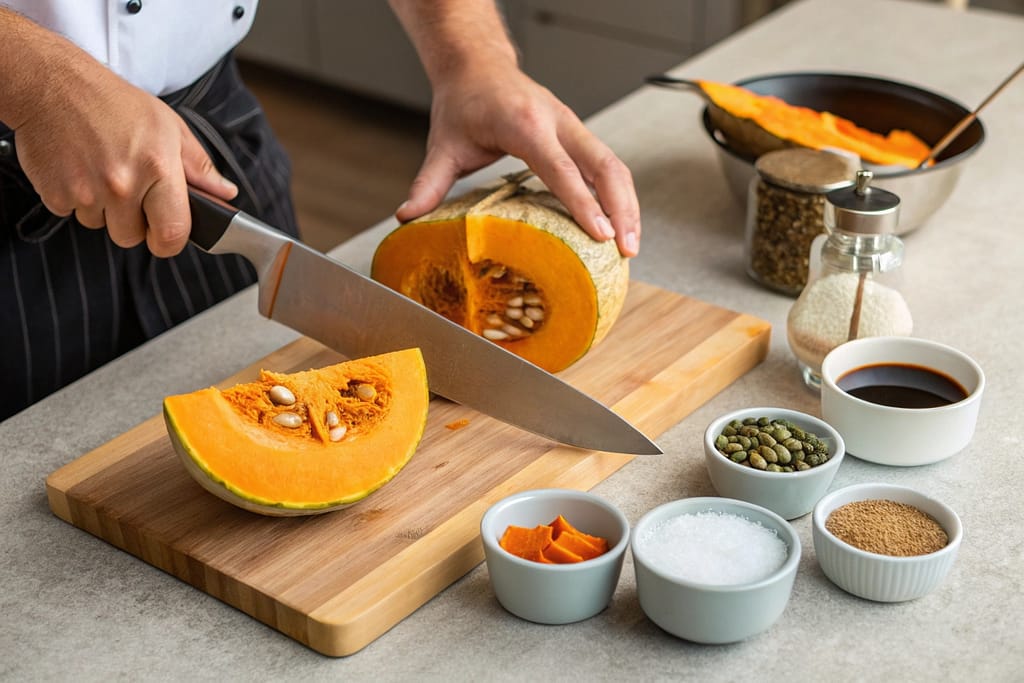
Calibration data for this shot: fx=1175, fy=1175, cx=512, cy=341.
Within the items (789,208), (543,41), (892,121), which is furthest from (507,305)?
(543,41)

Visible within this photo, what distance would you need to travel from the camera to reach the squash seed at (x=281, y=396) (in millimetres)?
1143

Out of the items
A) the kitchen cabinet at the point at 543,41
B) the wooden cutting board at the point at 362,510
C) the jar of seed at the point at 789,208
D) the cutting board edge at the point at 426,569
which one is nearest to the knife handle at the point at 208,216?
the wooden cutting board at the point at 362,510

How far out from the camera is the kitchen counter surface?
39.3 inches

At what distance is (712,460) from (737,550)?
0.52ft

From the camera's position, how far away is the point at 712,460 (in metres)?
1.14

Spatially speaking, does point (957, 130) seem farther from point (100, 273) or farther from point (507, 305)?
point (100, 273)

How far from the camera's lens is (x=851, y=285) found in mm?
1326

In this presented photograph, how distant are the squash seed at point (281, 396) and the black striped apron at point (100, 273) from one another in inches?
21.8

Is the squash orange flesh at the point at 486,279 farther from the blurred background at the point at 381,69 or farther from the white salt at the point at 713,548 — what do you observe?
the blurred background at the point at 381,69

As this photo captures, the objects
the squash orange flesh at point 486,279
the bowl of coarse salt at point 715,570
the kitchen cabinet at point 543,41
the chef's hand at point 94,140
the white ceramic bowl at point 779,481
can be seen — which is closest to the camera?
the bowl of coarse salt at point 715,570

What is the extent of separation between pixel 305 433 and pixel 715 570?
0.40 meters

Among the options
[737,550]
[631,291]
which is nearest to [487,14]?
[631,291]

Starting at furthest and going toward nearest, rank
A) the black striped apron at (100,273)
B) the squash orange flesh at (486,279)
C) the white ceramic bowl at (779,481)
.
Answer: the black striped apron at (100,273), the squash orange flesh at (486,279), the white ceramic bowl at (779,481)

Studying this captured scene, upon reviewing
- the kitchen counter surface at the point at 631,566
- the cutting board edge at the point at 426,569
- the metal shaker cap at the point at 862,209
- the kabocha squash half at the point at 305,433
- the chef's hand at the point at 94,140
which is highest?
the chef's hand at the point at 94,140
